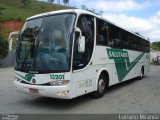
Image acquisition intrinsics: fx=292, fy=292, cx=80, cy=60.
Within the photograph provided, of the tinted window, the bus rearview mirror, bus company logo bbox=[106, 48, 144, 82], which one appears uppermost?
the tinted window

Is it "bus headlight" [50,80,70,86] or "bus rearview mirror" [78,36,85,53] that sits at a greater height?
"bus rearview mirror" [78,36,85,53]

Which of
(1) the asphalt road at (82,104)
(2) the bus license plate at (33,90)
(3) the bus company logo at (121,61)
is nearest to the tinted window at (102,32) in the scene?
(3) the bus company logo at (121,61)

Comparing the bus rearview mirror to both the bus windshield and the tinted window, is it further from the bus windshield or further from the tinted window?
the tinted window

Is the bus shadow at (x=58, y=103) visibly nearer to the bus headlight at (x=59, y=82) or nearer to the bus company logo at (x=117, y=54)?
the bus headlight at (x=59, y=82)

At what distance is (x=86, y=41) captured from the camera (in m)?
10.2

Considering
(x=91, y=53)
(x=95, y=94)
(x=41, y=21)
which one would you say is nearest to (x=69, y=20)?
(x=41, y=21)

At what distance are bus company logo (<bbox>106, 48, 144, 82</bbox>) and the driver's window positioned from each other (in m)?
1.82

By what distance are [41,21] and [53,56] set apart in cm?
150

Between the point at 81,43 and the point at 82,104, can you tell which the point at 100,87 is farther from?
the point at 81,43

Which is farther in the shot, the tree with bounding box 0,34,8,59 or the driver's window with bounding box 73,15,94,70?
the tree with bounding box 0,34,8,59

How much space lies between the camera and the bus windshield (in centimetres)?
901

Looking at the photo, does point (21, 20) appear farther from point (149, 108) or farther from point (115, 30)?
point (149, 108)

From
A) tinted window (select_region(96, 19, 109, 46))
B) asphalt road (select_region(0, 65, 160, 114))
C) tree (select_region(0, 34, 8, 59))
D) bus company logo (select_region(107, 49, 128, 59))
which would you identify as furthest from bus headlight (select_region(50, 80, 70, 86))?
tree (select_region(0, 34, 8, 59))

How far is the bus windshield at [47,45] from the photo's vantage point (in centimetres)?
901
